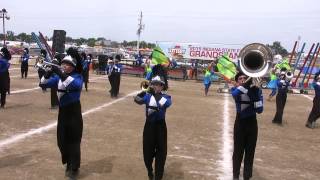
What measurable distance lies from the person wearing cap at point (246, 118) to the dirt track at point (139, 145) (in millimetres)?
591

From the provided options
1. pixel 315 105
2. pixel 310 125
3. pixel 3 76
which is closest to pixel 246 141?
pixel 315 105

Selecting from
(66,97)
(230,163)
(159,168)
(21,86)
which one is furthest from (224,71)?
(21,86)

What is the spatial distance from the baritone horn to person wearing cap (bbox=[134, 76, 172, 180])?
4.11 ft

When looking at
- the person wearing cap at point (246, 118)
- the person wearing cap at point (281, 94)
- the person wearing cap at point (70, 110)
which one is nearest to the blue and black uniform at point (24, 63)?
the person wearing cap at point (281, 94)

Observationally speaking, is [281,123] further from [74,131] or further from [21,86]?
[21,86]

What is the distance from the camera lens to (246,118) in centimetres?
712

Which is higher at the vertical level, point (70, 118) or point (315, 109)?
point (70, 118)

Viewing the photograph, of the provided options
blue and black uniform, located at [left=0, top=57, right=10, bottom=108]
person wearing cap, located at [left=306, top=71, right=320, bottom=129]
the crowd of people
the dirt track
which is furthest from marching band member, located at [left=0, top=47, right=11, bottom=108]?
person wearing cap, located at [left=306, top=71, right=320, bottom=129]

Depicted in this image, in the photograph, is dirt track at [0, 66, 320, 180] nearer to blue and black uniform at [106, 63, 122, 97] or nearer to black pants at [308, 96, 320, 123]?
black pants at [308, 96, 320, 123]

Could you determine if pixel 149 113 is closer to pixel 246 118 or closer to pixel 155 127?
pixel 155 127

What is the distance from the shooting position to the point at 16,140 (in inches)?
367

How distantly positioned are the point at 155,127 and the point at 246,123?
1.40 m

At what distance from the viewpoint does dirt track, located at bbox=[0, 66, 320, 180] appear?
758 cm

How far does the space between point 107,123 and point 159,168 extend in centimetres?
536
